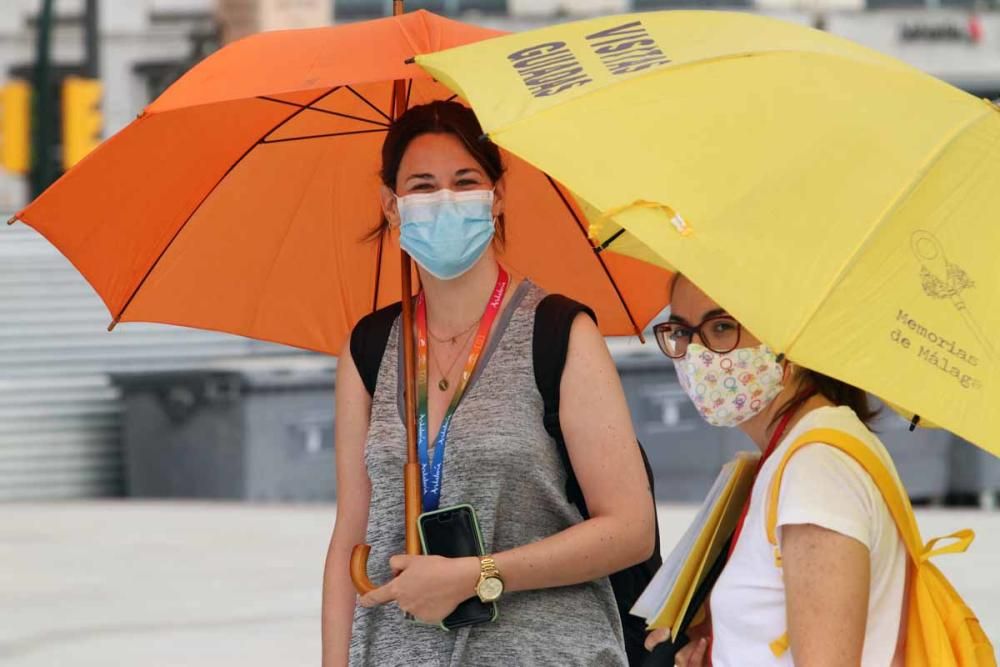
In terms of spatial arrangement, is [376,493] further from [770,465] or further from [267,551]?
[267,551]

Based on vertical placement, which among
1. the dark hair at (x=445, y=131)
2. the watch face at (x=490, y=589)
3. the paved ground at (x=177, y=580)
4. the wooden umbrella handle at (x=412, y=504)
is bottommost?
the paved ground at (x=177, y=580)

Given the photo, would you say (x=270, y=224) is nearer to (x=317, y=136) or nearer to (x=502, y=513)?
(x=317, y=136)

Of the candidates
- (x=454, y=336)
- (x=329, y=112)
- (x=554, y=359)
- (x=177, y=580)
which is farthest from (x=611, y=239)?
(x=177, y=580)

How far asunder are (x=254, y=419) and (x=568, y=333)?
1048 cm

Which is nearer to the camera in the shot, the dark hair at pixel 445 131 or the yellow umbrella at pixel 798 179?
the yellow umbrella at pixel 798 179

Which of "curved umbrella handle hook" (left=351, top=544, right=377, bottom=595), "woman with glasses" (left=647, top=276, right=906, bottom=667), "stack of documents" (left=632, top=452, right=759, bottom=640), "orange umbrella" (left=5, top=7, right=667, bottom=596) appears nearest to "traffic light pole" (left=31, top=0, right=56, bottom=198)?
"orange umbrella" (left=5, top=7, right=667, bottom=596)

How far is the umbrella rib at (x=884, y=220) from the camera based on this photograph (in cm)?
228

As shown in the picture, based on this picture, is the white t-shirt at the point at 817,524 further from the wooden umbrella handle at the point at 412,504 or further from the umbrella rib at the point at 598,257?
the umbrella rib at the point at 598,257

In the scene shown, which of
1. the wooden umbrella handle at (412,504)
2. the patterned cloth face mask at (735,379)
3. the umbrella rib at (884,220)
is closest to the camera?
the umbrella rib at (884,220)

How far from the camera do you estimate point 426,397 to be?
2.98 metres

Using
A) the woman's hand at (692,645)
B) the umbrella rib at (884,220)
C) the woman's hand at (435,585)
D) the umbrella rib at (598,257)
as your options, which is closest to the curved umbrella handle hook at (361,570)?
the woman's hand at (435,585)

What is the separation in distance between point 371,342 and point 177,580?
688 centimetres

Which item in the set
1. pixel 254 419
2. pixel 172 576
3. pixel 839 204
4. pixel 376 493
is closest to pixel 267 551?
pixel 172 576

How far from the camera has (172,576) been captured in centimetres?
982
